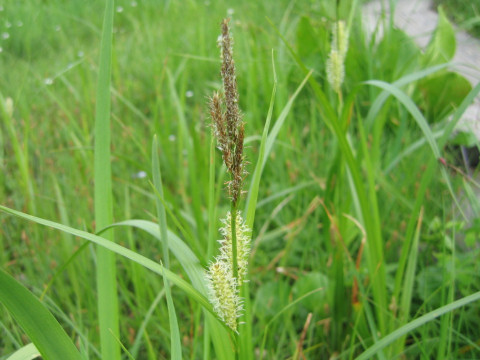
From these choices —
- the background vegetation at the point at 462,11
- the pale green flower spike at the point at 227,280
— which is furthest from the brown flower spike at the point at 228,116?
the background vegetation at the point at 462,11

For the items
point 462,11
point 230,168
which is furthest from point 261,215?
point 462,11

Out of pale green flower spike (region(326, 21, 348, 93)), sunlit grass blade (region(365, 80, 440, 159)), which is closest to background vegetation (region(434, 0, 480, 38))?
pale green flower spike (region(326, 21, 348, 93))

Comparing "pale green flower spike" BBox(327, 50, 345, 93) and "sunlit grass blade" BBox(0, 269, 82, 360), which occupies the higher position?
"pale green flower spike" BBox(327, 50, 345, 93)

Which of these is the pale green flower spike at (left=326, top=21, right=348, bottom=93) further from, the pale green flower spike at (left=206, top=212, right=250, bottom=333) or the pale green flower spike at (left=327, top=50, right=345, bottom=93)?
the pale green flower spike at (left=206, top=212, right=250, bottom=333)

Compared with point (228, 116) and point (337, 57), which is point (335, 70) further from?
point (228, 116)

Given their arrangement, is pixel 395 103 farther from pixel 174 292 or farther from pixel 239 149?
pixel 239 149

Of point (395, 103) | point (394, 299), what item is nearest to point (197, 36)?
point (395, 103)
